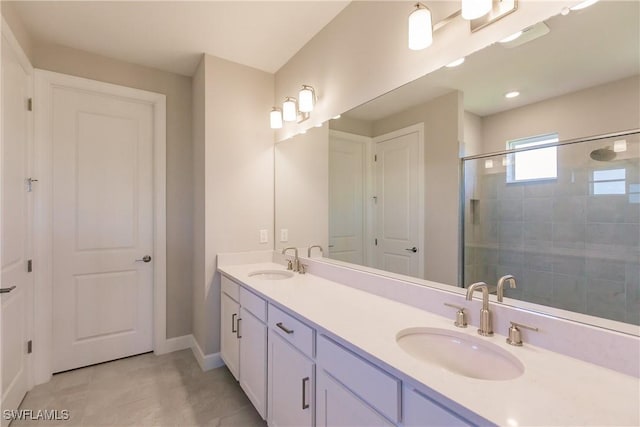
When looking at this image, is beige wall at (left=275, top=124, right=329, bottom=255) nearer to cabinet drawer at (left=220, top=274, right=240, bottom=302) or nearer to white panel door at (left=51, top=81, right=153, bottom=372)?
cabinet drawer at (left=220, top=274, right=240, bottom=302)

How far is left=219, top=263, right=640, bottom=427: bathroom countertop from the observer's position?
25.9 inches

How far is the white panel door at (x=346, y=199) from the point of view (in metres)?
1.94

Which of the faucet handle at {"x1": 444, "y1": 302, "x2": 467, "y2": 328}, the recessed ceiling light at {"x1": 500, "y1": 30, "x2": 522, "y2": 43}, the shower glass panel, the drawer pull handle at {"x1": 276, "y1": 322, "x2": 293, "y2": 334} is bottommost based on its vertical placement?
the drawer pull handle at {"x1": 276, "y1": 322, "x2": 293, "y2": 334}

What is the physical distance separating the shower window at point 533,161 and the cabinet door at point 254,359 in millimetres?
1435

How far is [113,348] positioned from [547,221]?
3.21 m

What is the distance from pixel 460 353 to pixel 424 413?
0.36 m

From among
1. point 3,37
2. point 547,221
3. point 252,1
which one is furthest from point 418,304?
point 3,37

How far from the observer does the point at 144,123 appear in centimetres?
266

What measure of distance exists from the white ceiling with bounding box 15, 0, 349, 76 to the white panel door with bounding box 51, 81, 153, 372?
0.41m

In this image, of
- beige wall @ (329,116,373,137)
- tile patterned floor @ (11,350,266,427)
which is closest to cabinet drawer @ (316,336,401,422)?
tile patterned floor @ (11,350,266,427)

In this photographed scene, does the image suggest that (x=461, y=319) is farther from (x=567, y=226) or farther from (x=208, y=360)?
(x=208, y=360)

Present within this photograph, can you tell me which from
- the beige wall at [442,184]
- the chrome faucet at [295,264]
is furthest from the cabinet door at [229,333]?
the beige wall at [442,184]

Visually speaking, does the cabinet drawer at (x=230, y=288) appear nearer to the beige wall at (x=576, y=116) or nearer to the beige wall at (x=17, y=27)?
the beige wall at (x=576, y=116)

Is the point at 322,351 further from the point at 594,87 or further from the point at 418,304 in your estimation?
the point at 594,87
